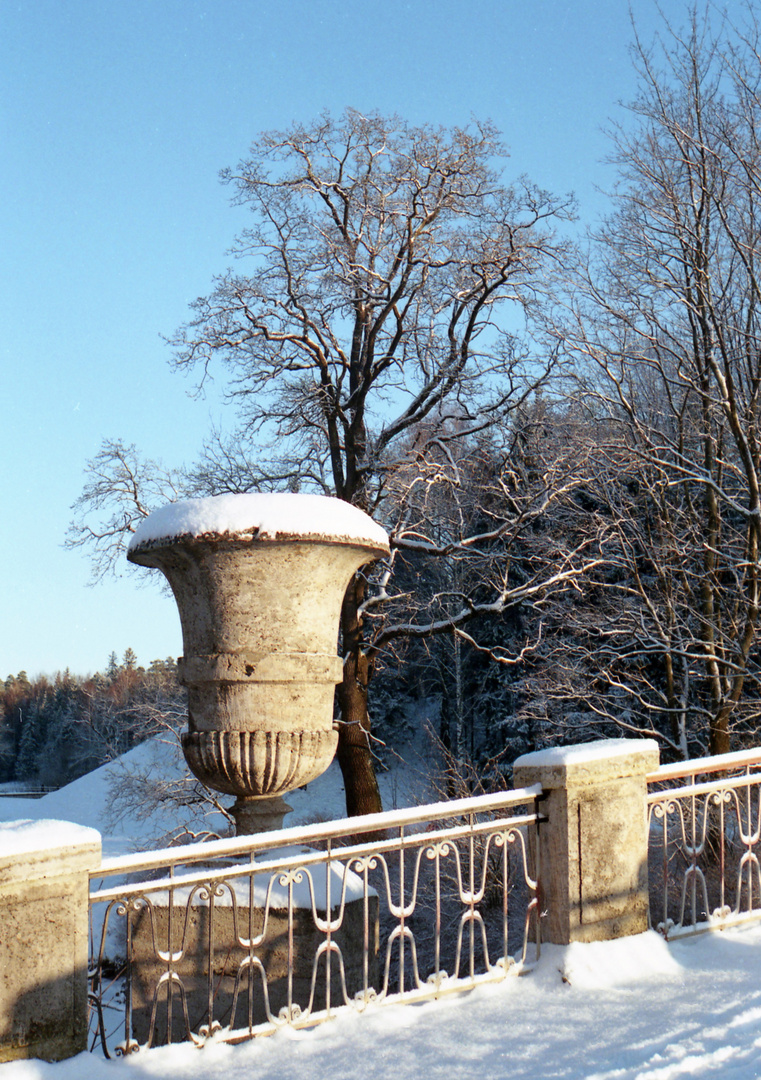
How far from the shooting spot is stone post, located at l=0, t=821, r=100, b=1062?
3430 millimetres

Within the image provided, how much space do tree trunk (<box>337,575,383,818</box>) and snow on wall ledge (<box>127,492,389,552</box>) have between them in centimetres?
777

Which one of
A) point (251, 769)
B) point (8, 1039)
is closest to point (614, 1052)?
point (8, 1039)

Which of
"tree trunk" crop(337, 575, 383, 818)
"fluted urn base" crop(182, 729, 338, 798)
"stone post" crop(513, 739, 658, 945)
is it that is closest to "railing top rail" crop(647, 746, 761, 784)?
"stone post" crop(513, 739, 658, 945)

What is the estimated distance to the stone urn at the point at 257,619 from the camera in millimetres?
5496

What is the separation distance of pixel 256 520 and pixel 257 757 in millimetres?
1455

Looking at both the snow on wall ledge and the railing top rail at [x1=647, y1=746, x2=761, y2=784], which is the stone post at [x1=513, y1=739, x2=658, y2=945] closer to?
the railing top rail at [x1=647, y1=746, x2=761, y2=784]

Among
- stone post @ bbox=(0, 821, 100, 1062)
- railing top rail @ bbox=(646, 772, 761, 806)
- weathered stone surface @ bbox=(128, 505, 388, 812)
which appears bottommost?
stone post @ bbox=(0, 821, 100, 1062)

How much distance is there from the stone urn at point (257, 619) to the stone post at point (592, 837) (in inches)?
63.7

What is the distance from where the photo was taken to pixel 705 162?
11.1 meters

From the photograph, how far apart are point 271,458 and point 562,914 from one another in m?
11.3

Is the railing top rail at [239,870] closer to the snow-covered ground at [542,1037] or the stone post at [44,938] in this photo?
the stone post at [44,938]

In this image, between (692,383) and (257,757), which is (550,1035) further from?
(692,383)

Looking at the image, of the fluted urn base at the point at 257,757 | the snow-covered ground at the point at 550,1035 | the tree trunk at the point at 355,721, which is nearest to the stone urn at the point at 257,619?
the fluted urn base at the point at 257,757

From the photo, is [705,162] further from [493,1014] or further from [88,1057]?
[88,1057]
